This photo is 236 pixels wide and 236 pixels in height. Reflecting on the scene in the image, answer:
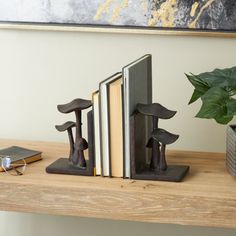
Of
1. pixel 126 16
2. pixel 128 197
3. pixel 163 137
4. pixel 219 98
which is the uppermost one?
pixel 126 16

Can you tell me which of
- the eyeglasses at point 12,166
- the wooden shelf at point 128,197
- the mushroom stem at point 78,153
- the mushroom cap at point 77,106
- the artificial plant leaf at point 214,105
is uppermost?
the artificial plant leaf at point 214,105

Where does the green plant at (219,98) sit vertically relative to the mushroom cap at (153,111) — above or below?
above

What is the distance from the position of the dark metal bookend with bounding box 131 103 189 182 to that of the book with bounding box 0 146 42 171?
33 cm

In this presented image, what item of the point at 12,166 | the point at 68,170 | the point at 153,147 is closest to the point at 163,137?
the point at 153,147

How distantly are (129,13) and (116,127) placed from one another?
0.48 metres

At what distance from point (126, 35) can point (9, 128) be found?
1.74 feet

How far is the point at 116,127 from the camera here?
5.93 feet

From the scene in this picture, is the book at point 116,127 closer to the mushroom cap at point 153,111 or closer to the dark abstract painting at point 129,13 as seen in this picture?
the mushroom cap at point 153,111

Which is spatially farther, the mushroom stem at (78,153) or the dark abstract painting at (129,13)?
the dark abstract painting at (129,13)

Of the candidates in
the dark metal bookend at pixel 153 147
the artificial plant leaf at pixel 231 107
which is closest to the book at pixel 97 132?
the dark metal bookend at pixel 153 147

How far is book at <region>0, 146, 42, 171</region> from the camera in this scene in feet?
6.36

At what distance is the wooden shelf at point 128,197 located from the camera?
5.50ft

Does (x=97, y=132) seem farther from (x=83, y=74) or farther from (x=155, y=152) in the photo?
(x=83, y=74)

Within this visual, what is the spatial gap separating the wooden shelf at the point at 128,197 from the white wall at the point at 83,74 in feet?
1.19
